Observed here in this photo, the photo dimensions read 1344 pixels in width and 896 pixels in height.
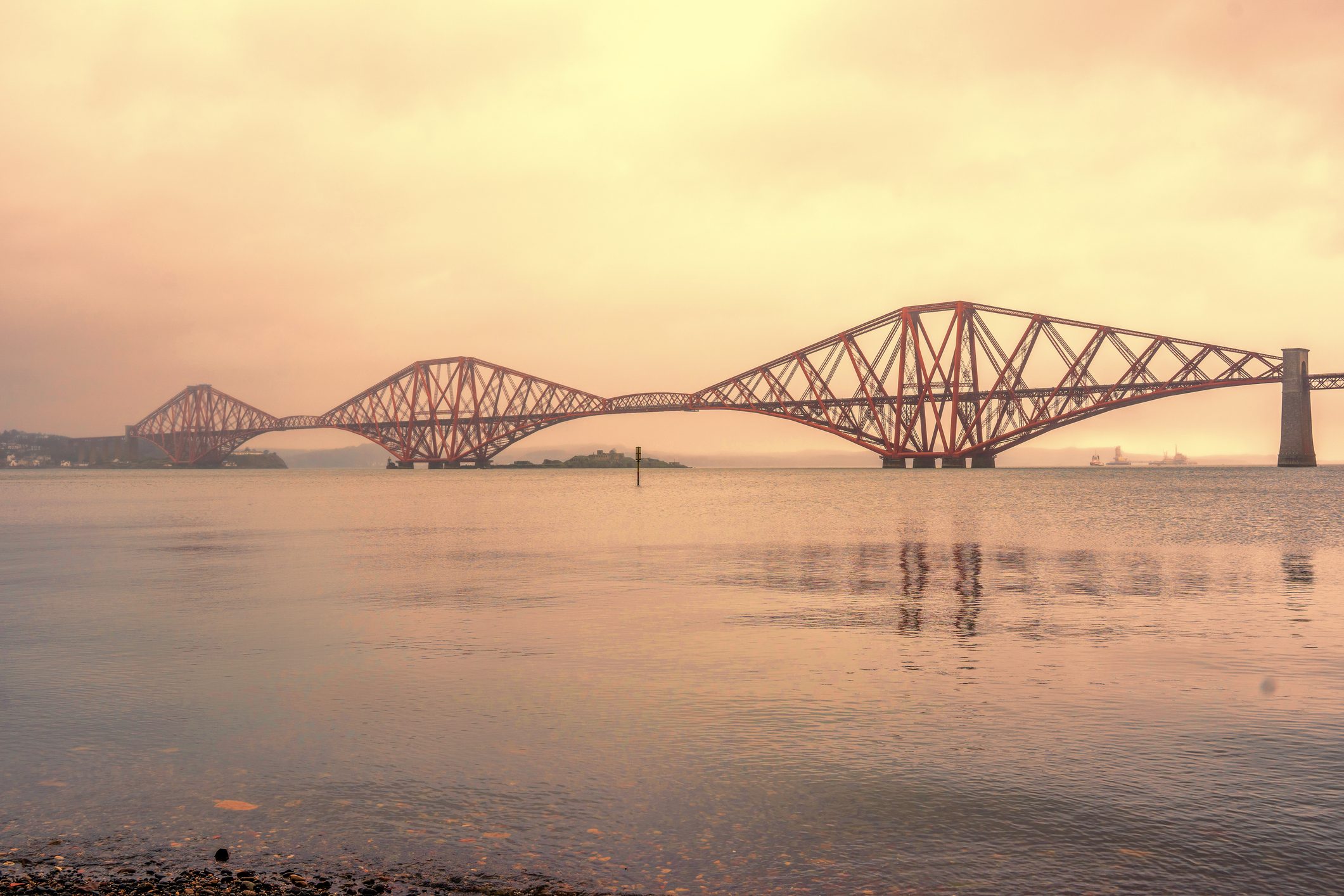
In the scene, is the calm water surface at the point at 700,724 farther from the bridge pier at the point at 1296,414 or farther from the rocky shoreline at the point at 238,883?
the bridge pier at the point at 1296,414

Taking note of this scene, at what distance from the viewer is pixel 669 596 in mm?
19625

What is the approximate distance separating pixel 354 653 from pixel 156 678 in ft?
8.06

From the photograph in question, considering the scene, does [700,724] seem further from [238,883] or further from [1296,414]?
[1296,414]

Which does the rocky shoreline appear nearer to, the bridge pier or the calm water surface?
the calm water surface

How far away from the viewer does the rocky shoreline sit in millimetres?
5801

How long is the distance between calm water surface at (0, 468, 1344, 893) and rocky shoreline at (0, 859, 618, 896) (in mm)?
193

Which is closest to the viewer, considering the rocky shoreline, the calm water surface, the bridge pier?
the rocky shoreline

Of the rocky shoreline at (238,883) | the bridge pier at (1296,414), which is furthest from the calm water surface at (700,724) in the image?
the bridge pier at (1296,414)

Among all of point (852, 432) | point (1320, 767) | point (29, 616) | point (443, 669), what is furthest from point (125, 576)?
point (852, 432)

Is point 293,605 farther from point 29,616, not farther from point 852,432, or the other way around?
point 852,432

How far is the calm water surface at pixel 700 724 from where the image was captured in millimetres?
6438

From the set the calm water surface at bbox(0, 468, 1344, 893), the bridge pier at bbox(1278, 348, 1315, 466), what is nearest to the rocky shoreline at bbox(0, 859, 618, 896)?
the calm water surface at bbox(0, 468, 1344, 893)

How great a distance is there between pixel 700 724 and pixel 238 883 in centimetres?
454

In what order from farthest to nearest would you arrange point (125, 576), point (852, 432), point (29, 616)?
point (852, 432)
point (125, 576)
point (29, 616)
